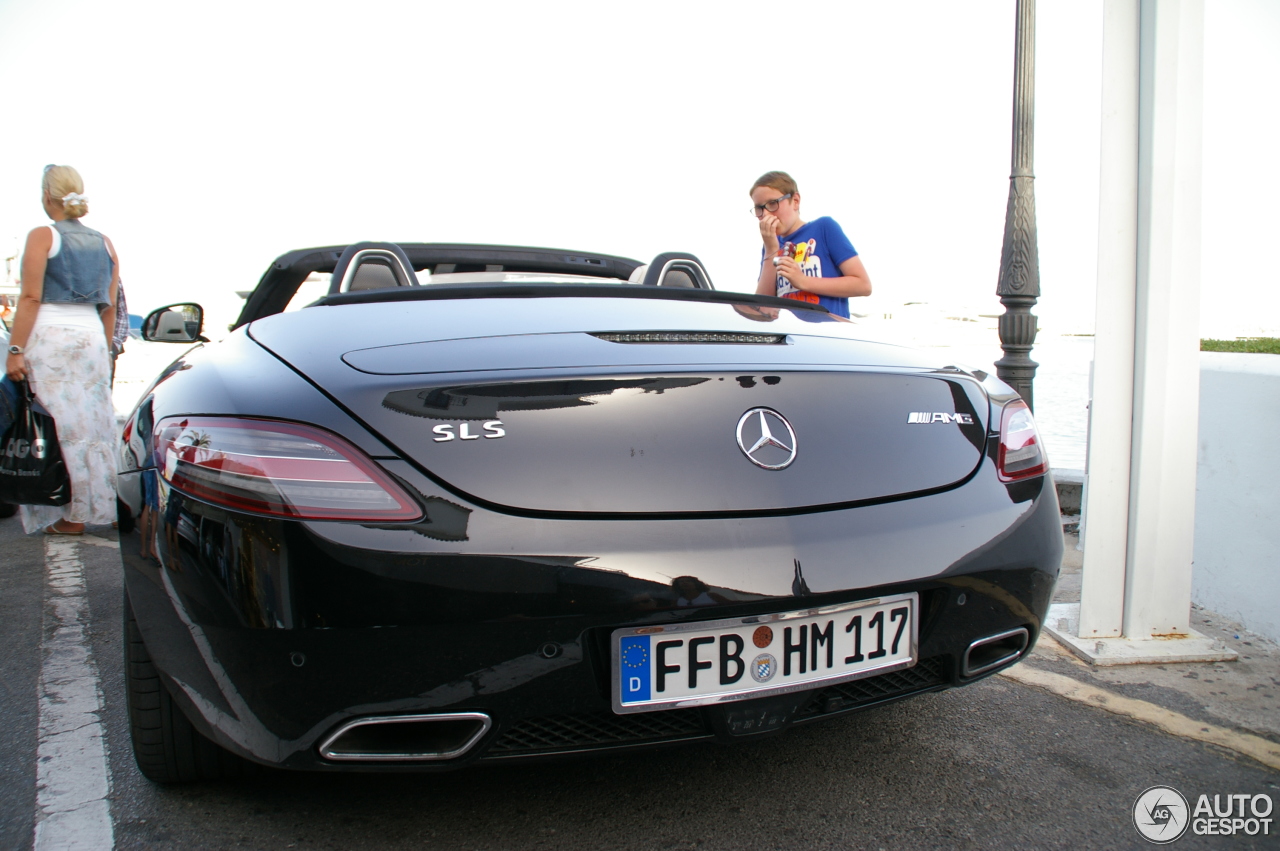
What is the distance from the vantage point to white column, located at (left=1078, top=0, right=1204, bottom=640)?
270cm

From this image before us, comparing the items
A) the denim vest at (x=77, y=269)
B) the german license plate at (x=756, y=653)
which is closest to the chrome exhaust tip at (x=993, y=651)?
the german license plate at (x=756, y=653)

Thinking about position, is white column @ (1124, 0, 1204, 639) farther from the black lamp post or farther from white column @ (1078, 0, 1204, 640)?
the black lamp post

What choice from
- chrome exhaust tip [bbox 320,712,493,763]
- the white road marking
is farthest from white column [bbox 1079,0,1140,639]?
the white road marking

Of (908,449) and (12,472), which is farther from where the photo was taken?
(12,472)

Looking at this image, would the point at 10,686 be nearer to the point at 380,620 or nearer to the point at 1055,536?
the point at 380,620

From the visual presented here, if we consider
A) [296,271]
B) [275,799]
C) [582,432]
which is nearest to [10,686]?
[275,799]

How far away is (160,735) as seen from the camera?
1.74 metres

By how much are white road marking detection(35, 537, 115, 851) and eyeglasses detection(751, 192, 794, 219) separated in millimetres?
2945

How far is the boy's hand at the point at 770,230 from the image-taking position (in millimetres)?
3906

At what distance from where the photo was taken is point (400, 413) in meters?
1.40

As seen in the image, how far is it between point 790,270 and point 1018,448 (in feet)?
6.66

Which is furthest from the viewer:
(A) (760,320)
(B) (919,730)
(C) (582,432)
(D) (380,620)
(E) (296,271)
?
(E) (296,271)

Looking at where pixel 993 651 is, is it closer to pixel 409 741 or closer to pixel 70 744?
pixel 409 741

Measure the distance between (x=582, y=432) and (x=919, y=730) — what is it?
4.14 feet
